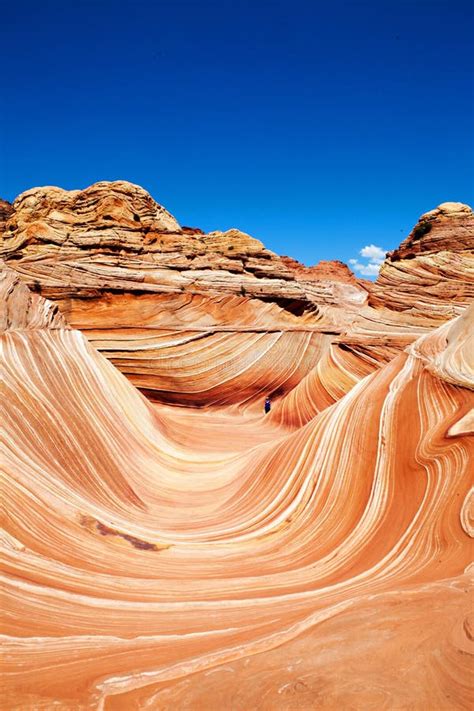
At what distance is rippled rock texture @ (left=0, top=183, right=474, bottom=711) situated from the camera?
1896 millimetres

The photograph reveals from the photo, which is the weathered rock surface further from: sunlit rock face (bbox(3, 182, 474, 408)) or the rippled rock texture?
the rippled rock texture

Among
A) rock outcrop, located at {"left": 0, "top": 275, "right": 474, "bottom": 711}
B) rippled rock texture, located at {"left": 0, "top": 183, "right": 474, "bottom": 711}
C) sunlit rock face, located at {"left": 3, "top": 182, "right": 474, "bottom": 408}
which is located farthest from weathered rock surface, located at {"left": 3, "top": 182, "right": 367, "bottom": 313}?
rock outcrop, located at {"left": 0, "top": 275, "right": 474, "bottom": 711}

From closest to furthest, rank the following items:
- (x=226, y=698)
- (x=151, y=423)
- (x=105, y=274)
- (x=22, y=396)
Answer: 1. (x=226, y=698)
2. (x=22, y=396)
3. (x=151, y=423)
4. (x=105, y=274)

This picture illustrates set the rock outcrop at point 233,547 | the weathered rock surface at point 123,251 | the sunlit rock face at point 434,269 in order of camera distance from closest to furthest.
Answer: the rock outcrop at point 233,547 → the sunlit rock face at point 434,269 → the weathered rock surface at point 123,251

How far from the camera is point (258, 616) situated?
2.56m

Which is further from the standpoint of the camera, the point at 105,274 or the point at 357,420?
the point at 105,274

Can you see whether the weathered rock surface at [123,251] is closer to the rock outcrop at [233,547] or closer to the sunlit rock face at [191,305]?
the sunlit rock face at [191,305]

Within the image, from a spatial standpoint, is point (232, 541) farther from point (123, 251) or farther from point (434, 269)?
point (434, 269)

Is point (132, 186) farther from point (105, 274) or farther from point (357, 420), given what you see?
point (357, 420)

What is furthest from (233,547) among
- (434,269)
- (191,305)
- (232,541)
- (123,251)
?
(434,269)

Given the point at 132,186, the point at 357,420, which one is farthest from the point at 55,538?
the point at 132,186

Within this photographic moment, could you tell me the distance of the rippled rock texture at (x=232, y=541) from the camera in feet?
6.22

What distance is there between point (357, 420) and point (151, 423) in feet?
10.9

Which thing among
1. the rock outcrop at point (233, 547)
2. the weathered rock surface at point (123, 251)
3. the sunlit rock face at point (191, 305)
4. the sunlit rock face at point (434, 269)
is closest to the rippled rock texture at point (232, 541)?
the rock outcrop at point (233, 547)
